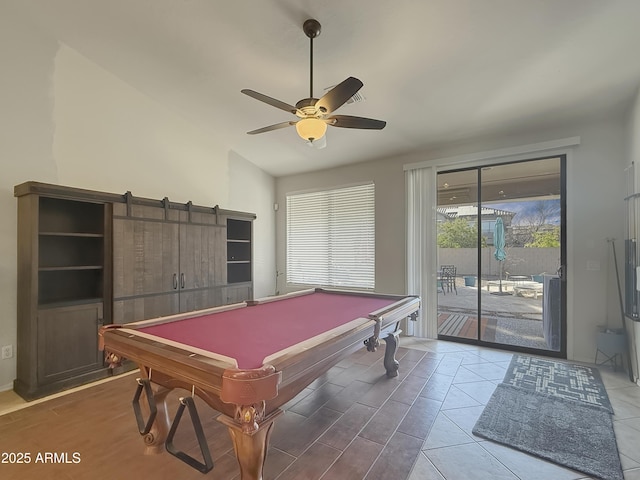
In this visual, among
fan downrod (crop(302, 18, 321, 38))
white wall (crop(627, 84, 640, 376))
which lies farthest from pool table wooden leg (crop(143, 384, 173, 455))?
white wall (crop(627, 84, 640, 376))

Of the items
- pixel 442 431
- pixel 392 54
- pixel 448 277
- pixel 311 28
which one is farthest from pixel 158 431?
pixel 448 277

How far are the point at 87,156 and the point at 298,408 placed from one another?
11.4 ft

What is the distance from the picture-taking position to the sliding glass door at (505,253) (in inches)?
152

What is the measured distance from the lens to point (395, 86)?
316 centimetres

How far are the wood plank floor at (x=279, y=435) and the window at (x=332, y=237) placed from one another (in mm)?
2269

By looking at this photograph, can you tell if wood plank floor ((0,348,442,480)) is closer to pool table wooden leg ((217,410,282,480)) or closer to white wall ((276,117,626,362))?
pool table wooden leg ((217,410,282,480))

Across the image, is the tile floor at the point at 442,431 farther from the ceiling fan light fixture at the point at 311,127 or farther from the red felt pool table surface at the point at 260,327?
the ceiling fan light fixture at the point at 311,127

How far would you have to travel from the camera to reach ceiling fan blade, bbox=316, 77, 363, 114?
195 centimetres

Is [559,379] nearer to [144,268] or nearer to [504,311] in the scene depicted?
[504,311]

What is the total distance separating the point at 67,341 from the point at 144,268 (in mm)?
953

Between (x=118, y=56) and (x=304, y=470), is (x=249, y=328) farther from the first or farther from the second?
(x=118, y=56)

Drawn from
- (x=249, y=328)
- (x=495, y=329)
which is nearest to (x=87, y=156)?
(x=249, y=328)

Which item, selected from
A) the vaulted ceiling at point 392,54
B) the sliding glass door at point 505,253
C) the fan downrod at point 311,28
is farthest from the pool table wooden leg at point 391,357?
the fan downrod at point 311,28

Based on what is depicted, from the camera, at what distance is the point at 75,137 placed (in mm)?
3389
